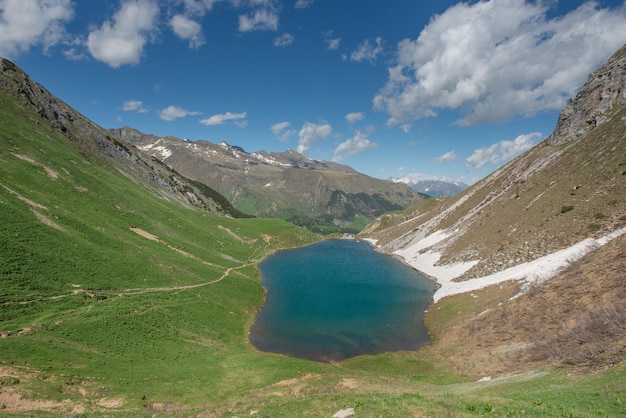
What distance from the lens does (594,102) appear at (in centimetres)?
10869

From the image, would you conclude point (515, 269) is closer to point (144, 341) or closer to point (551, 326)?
point (551, 326)

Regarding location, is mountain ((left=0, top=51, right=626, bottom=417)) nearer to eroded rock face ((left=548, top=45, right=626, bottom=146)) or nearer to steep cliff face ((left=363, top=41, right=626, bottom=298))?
steep cliff face ((left=363, top=41, right=626, bottom=298))

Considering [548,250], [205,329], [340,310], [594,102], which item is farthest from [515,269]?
[594,102]

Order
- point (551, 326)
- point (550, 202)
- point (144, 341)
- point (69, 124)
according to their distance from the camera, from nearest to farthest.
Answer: point (551, 326) → point (144, 341) → point (550, 202) → point (69, 124)

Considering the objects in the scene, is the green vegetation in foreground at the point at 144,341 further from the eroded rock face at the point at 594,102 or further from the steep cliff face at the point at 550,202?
the eroded rock face at the point at 594,102

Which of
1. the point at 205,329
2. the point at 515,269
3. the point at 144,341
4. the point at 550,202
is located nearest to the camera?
the point at 144,341

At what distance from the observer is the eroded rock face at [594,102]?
101375 millimetres

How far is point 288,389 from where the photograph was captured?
3241 centimetres

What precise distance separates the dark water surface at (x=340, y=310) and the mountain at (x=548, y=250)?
6705mm

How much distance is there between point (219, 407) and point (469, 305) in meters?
49.8

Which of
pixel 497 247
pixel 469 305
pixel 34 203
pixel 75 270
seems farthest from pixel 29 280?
pixel 497 247

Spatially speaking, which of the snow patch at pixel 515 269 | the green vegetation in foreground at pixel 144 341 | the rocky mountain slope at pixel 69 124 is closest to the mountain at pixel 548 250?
the snow patch at pixel 515 269

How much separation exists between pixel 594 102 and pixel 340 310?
374ft

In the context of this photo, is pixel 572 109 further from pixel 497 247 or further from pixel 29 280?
pixel 29 280
